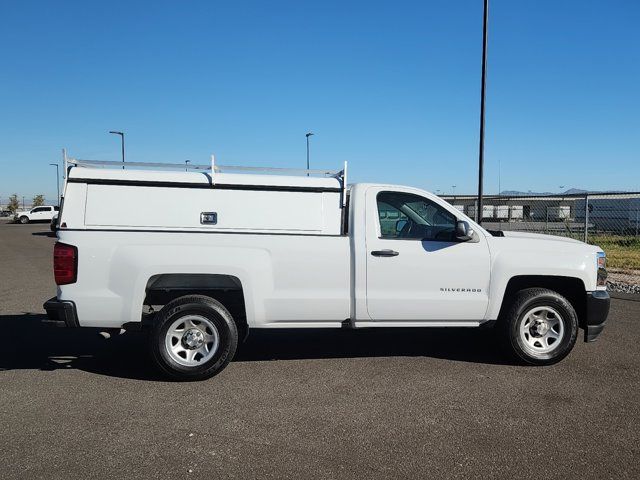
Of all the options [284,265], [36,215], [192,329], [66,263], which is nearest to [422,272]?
[284,265]


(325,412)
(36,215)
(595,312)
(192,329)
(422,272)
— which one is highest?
(36,215)

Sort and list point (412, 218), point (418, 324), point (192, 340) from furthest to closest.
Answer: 1. point (412, 218)
2. point (418, 324)
3. point (192, 340)

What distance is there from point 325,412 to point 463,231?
2.28 m

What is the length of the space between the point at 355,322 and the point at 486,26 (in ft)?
32.6

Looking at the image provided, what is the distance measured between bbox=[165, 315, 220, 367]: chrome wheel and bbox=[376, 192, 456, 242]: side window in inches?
79.5

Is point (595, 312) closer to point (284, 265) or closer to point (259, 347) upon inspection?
point (284, 265)

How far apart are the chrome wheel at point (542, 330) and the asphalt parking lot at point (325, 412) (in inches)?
9.5

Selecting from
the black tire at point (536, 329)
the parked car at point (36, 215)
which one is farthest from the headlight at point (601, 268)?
the parked car at point (36, 215)

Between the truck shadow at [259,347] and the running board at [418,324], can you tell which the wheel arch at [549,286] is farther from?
the truck shadow at [259,347]

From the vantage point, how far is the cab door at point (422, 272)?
17.8 ft

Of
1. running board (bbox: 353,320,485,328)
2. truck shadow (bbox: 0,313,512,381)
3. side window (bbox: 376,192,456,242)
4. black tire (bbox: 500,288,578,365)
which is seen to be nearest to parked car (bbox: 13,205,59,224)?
truck shadow (bbox: 0,313,512,381)

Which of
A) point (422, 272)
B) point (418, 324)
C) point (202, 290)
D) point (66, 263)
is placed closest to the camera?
point (66, 263)

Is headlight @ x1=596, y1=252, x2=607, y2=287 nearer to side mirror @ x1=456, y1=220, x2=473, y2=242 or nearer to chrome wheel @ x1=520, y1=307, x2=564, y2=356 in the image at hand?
chrome wheel @ x1=520, y1=307, x2=564, y2=356

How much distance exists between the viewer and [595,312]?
564 cm
